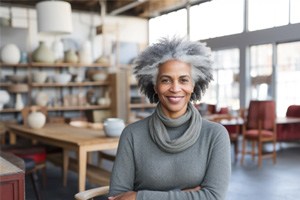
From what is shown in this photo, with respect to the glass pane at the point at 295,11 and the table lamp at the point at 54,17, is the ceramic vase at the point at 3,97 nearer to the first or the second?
the table lamp at the point at 54,17

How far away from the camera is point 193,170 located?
1.44 metres

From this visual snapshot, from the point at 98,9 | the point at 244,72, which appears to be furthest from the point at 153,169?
the point at 98,9

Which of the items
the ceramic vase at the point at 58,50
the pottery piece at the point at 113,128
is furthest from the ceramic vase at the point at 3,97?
the pottery piece at the point at 113,128

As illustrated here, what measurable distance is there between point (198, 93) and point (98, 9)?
8.24m

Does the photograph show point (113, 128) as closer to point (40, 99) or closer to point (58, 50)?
point (40, 99)

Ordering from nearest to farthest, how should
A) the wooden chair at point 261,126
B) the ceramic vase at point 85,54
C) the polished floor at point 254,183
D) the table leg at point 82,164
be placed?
1. the table leg at point 82,164
2. the polished floor at point 254,183
3. the wooden chair at point 261,126
4. the ceramic vase at point 85,54

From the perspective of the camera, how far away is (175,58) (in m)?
1.47

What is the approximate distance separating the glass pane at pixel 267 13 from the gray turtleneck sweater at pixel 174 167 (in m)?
6.32

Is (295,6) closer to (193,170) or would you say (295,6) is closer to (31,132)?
(31,132)

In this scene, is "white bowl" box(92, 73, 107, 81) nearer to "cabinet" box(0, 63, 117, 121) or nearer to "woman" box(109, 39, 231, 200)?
"cabinet" box(0, 63, 117, 121)

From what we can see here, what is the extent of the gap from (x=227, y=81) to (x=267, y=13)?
1.87 meters

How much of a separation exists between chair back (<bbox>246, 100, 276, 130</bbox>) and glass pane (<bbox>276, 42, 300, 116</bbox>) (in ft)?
6.71

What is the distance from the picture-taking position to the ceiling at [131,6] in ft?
28.8

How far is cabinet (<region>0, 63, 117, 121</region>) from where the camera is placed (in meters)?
7.41
